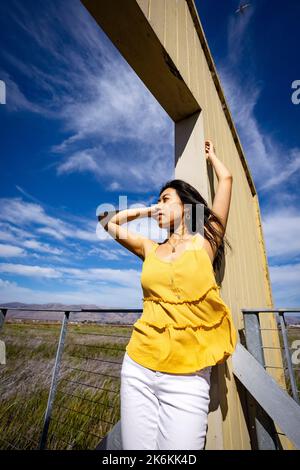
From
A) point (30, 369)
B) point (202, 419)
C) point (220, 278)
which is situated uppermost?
point (220, 278)

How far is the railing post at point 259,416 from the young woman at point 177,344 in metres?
0.52

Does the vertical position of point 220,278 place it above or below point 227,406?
above

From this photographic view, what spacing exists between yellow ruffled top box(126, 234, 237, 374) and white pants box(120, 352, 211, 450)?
1.6 inches

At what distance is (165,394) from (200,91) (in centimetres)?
184

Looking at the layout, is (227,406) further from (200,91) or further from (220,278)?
(200,91)

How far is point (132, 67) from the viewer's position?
4.19 ft

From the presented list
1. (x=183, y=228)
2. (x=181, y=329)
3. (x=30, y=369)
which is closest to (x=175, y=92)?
(x=183, y=228)

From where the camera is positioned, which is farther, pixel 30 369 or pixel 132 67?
pixel 30 369

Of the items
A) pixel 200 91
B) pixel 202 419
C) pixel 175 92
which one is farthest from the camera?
pixel 200 91

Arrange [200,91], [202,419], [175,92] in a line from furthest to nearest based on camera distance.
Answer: [200,91], [175,92], [202,419]

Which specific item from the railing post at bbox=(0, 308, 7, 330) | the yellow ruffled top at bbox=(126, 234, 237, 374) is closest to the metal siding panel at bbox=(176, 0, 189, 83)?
the yellow ruffled top at bbox=(126, 234, 237, 374)

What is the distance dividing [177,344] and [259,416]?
0.93 m

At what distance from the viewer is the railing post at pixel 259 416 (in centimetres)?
125
